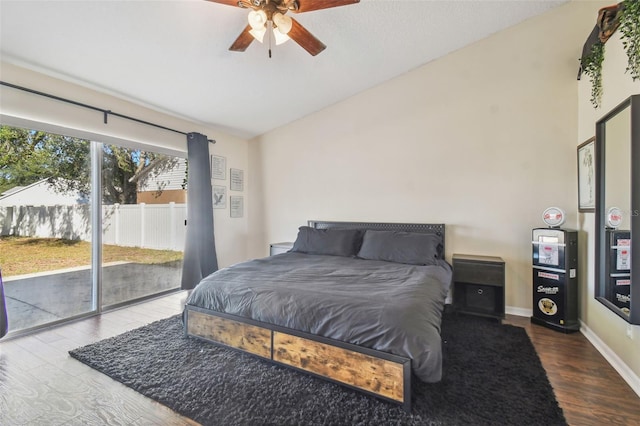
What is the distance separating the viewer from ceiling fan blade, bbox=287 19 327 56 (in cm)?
221

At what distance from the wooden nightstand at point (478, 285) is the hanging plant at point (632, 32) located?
184 cm

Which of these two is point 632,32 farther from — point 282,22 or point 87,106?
point 87,106

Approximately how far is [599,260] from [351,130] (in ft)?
10.1

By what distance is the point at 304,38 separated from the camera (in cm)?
233

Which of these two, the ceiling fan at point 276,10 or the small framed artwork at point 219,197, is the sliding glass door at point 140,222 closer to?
the small framed artwork at point 219,197

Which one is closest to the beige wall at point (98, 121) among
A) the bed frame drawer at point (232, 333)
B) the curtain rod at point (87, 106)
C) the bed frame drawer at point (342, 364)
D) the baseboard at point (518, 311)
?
the curtain rod at point (87, 106)

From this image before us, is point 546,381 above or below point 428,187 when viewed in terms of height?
below

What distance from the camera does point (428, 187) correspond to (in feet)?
12.3

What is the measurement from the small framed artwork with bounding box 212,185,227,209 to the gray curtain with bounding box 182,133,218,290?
33 centimetres

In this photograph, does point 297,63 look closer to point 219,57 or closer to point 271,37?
point 271,37

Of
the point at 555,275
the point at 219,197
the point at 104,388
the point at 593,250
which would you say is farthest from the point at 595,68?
the point at 219,197

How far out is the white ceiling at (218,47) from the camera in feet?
7.45

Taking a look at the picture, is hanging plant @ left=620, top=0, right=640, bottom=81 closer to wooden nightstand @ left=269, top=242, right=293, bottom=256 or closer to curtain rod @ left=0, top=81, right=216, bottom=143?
wooden nightstand @ left=269, top=242, right=293, bottom=256

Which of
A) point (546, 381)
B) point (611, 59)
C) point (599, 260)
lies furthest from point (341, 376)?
point (611, 59)
